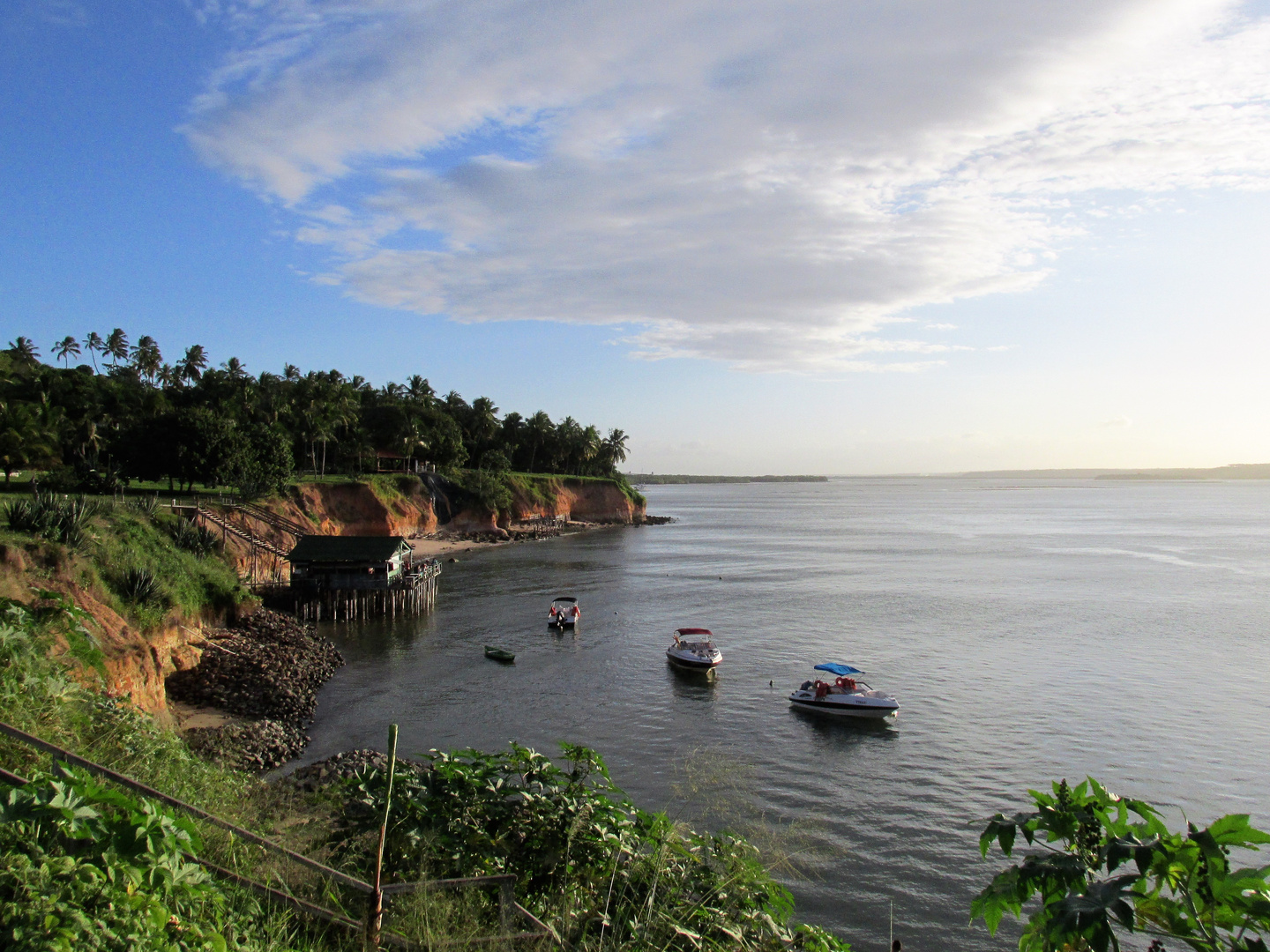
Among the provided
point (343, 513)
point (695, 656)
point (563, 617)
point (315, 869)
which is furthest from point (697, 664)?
point (343, 513)

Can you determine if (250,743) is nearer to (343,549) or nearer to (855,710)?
(855,710)

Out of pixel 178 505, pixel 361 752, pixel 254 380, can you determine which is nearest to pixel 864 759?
pixel 361 752

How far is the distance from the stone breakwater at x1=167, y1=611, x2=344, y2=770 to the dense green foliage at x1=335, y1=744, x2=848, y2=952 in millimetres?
14215

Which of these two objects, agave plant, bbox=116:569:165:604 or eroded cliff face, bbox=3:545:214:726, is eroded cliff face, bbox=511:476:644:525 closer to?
agave plant, bbox=116:569:165:604

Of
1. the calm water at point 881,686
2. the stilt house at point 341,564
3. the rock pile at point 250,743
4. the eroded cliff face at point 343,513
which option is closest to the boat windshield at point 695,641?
the calm water at point 881,686

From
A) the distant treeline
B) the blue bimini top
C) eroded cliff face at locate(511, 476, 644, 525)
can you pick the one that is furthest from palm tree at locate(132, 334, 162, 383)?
the blue bimini top

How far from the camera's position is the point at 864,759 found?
24312 millimetres

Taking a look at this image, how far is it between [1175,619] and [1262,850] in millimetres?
31719

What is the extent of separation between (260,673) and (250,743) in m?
6.84

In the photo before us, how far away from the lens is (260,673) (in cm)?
2841

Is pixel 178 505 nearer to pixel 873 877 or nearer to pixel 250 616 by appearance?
pixel 250 616

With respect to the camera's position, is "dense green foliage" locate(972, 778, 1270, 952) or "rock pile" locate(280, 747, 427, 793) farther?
"rock pile" locate(280, 747, 427, 793)

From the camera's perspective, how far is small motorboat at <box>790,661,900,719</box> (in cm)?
2777

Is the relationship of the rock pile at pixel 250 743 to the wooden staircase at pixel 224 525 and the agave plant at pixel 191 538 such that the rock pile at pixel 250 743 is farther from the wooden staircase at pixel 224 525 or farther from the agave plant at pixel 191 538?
the wooden staircase at pixel 224 525
